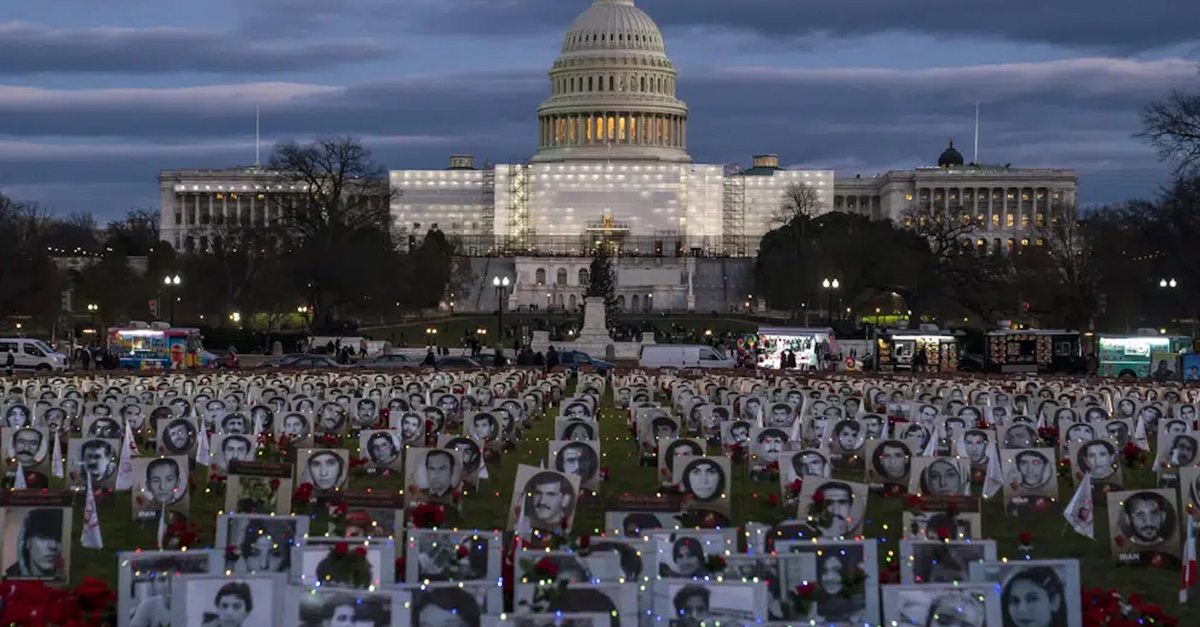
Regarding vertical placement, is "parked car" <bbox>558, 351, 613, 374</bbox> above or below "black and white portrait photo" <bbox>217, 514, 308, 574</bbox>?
above

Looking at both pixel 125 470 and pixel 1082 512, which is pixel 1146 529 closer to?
pixel 1082 512

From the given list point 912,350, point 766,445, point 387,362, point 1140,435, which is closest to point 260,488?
point 766,445

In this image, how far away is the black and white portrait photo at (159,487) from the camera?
74.1 ft

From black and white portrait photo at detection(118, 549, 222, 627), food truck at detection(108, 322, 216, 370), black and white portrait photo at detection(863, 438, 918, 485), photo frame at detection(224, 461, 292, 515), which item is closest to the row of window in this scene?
food truck at detection(108, 322, 216, 370)

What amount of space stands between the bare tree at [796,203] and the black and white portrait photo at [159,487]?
139 m

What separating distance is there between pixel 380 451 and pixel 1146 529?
10.4 meters

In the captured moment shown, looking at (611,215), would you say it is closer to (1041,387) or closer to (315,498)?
(1041,387)

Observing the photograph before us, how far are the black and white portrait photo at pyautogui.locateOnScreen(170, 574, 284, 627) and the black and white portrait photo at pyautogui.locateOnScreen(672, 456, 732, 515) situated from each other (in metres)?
8.27

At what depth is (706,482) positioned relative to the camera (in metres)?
21.9

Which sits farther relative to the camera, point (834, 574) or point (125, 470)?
point (125, 470)

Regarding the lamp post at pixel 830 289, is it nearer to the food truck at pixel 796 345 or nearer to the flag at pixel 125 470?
the food truck at pixel 796 345

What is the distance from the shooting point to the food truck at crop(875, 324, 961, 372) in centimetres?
7497

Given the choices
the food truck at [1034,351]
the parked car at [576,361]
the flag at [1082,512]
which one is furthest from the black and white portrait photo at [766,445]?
the food truck at [1034,351]

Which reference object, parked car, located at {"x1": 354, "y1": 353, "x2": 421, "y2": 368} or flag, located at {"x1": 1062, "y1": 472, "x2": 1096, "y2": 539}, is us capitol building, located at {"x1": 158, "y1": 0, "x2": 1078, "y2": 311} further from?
flag, located at {"x1": 1062, "y1": 472, "x2": 1096, "y2": 539}
